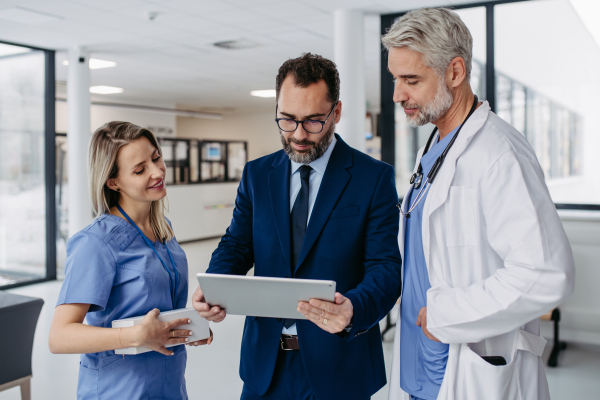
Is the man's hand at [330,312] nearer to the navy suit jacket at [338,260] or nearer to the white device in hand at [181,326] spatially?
the navy suit jacket at [338,260]

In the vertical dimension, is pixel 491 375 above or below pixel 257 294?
below

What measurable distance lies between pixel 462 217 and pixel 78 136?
657 cm

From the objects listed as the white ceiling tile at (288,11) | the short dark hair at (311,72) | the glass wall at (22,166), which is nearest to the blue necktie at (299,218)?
the short dark hair at (311,72)

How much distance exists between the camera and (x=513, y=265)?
4.06 ft

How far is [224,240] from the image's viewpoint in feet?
5.83

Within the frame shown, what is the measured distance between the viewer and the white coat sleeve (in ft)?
3.98

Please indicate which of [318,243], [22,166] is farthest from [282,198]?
[22,166]

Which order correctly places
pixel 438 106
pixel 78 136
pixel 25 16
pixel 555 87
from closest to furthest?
1. pixel 438 106
2. pixel 555 87
3. pixel 25 16
4. pixel 78 136

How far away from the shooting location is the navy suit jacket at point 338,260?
1.53m

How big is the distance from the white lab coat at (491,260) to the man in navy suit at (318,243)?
7.6 inches

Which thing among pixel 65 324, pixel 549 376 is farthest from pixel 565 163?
pixel 65 324

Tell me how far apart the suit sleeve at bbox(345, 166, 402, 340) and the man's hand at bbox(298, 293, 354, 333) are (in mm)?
107

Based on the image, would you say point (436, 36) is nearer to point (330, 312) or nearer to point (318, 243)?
point (318, 243)

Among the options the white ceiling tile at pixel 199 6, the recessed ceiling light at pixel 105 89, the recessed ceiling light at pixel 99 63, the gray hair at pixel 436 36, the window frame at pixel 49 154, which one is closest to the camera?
the gray hair at pixel 436 36
